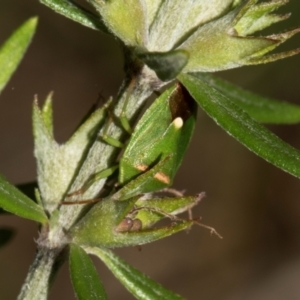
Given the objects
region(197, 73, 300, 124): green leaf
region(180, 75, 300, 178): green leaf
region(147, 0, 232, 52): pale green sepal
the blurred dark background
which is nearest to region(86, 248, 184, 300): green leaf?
region(180, 75, 300, 178): green leaf

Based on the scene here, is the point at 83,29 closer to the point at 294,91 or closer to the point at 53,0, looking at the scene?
the point at 294,91

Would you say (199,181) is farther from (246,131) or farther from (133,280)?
(246,131)

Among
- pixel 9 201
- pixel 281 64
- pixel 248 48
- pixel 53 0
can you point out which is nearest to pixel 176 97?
pixel 248 48

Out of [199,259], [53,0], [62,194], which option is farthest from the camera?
[199,259]

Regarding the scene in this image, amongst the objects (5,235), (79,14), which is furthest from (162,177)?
(5,235)

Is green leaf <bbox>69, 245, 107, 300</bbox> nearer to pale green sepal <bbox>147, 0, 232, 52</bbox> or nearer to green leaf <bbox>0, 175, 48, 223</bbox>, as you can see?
green leaf <bbox>0, 175, 48, 223</bbox>

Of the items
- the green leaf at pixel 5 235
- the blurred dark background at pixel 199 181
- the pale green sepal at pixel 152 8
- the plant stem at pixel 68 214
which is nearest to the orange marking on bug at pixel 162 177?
the plant stem at pixel 68 214
